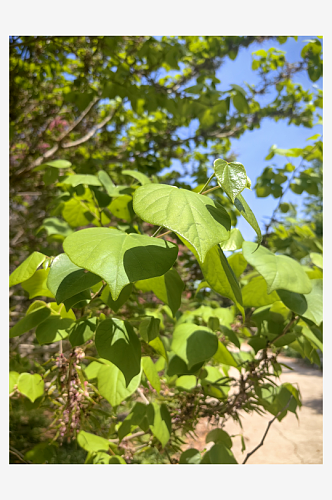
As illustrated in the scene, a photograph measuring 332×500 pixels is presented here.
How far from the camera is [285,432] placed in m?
3.09

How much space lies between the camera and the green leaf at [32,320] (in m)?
0.60

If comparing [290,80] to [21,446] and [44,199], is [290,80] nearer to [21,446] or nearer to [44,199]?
[44,199]

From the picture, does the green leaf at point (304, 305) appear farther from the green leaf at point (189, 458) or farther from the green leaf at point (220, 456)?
the green leaf at point (189, 458)

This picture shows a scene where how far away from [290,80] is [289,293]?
206 cm

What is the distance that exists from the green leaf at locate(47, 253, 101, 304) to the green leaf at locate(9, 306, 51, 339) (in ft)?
0.63

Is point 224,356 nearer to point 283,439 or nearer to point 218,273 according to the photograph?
point 218,273

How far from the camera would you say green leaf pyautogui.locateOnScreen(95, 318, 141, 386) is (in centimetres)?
47

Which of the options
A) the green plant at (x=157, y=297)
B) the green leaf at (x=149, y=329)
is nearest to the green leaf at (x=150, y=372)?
the green plant at (x=157, y=297)

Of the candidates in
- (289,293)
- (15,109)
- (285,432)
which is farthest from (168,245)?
(285,432)

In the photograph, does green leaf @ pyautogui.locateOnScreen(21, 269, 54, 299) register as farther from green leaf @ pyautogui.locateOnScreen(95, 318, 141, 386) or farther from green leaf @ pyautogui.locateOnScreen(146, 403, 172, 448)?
green leaf @ pyautogui.locateOnScreen(146, 403, 172, 448)

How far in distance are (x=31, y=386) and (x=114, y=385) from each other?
27 centimetres

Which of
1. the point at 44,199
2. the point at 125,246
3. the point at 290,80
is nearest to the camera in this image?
the point at 125,246

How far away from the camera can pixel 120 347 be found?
0.48 m

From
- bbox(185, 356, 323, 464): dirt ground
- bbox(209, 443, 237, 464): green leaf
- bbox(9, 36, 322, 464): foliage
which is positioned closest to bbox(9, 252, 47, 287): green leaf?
bbox(9, 36, 322, 464): foliage
